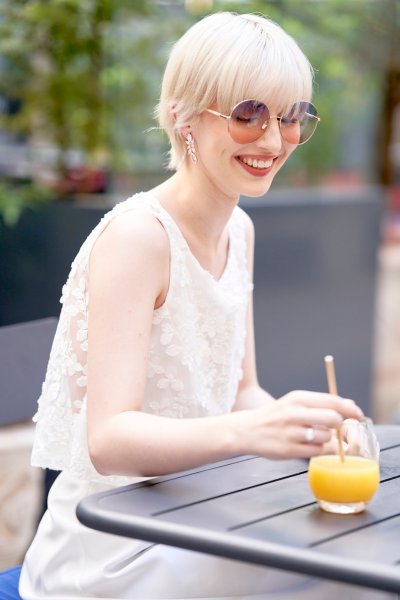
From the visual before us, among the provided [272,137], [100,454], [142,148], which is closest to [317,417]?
[100,454]

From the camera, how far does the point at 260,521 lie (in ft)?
4.99

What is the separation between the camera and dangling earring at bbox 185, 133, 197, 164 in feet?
6.48

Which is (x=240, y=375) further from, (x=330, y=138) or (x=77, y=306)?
(x=330, y=138)

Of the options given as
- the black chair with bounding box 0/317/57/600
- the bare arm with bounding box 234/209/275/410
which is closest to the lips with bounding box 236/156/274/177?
the bare arm with bounding box 234/209/275/410

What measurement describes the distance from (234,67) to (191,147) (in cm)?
21

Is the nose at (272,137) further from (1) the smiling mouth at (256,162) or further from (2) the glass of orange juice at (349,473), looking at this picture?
(2) the glass of orange juice at (349,473)

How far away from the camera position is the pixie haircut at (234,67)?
1.83 metres

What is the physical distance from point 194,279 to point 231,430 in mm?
507

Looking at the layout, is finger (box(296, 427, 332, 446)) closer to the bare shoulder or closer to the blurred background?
the bare shoulder

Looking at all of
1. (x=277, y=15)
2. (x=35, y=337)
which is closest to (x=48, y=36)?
(x=277, y=15)

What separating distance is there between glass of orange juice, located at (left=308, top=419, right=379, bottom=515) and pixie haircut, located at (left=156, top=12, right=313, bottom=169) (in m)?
0.61

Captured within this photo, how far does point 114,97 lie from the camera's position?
504 cm

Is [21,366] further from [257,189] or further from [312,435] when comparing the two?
[312,435]

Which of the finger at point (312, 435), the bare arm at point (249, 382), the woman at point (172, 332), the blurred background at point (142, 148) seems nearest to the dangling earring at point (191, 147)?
the woman at point (172, 332)
